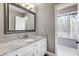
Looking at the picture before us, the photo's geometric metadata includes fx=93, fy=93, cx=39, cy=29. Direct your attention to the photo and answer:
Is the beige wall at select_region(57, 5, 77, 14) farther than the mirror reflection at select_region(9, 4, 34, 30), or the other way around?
the mirror reflection at select_region(9, 4, 34, 30)

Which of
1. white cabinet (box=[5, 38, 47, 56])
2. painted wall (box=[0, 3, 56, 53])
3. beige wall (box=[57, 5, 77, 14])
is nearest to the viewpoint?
white cabinet (box=[5, 38, 47, 56])

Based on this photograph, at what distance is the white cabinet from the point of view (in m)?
1.53

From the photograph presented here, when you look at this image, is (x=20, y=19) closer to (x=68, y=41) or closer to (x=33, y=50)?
(x=33, y=50)

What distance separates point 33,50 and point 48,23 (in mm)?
625

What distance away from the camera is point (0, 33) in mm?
1718

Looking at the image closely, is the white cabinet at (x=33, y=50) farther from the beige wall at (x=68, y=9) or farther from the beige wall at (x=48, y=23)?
the beige wall at (x=68, y=9)

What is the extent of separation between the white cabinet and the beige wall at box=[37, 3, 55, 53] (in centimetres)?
14

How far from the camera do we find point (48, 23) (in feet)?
6.36

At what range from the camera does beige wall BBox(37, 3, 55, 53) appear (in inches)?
74.9

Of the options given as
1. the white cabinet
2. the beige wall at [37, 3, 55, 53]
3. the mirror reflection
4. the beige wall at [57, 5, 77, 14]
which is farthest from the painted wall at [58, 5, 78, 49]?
the mirror reflection

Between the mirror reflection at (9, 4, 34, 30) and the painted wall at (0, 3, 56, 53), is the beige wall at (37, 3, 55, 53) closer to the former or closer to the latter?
the painted wall at (0, 3, 56, 53)

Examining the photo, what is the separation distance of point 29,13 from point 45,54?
3.59ft

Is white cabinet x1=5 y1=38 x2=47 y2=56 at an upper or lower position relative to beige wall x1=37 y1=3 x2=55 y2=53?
lower

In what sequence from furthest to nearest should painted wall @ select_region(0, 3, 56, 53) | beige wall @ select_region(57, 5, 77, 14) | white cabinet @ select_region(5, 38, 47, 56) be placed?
painted wall @ select_region(0, 3, 56, 53), beige wall @ select_region(57, 5, 77, 14), white cabinet @ select_region(5, 38, 47, 56)
